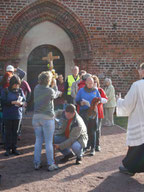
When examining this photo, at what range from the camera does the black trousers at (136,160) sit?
4.53 metres

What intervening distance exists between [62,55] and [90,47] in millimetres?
1249

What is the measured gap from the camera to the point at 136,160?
4.56 meters

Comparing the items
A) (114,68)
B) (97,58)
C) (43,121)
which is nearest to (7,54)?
(97,58)

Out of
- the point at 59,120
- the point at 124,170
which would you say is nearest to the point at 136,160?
→ the point at 124,170

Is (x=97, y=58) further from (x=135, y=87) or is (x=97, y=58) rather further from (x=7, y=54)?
(x=135, y=87)

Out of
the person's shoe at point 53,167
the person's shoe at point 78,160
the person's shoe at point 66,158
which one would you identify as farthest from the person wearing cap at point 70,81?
the person's shoe at point 53,167

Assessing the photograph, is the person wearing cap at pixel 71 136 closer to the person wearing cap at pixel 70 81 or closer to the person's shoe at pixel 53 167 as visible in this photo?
the person's shoe at pixel 53 167

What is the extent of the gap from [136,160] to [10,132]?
2.69 meters

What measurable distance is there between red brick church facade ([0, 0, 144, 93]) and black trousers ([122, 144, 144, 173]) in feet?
24.1

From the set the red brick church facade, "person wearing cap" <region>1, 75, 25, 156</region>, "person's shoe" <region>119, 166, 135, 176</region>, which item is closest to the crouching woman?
"person wearing cap" <region>1, 75, 25, 156</region>

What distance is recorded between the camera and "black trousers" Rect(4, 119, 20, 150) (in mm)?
5922

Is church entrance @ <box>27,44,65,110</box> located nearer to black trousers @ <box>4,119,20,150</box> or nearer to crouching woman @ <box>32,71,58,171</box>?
black trousers @ <box>4,119,20,150</box>

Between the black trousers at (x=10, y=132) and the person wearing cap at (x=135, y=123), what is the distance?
2.37 metres

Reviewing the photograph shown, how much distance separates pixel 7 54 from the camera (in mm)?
11234
